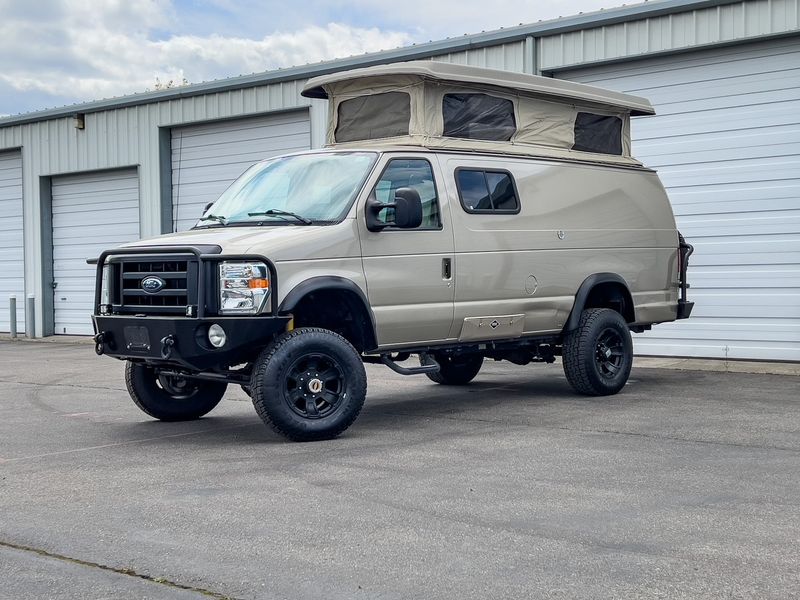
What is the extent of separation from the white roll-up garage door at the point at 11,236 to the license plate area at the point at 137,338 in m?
17.1

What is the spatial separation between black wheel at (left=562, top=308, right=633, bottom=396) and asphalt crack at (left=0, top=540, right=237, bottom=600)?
20.4 feet

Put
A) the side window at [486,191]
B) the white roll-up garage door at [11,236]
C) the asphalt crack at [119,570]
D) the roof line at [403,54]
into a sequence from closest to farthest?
the asphalt crack at [119,570] < the side window at [486,191] < the roof line at [403,54] < the white roll-up garage door at [11,236]

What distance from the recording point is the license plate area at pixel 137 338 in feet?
25.8

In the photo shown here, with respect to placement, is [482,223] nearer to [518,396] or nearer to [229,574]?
[518,396]

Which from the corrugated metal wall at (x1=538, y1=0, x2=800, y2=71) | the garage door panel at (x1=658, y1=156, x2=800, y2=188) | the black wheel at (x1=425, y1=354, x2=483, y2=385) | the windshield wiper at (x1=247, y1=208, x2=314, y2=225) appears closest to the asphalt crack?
the windshield wiper at (x1=247, y1=208, x2=314, y2=225)

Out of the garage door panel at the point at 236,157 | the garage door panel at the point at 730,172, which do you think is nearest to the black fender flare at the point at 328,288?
the garage door panel at the point at 730,172

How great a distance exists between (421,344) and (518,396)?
2.15 m

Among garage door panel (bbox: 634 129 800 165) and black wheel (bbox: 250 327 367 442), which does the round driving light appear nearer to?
black wheel (bbox: 250 327 367 442)

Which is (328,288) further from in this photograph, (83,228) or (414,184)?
(83,228)

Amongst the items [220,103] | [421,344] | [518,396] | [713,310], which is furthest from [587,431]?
[220,103]

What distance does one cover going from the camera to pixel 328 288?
26.1 feet

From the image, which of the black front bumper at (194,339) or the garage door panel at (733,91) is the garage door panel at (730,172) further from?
the black front bumper at (194,339)

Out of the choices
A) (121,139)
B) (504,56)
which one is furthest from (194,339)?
(121,139)

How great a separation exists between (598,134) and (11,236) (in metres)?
17.3
